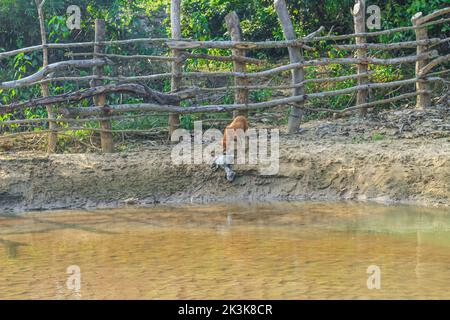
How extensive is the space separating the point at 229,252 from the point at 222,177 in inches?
101

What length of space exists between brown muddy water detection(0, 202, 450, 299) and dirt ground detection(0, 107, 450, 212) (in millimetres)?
348

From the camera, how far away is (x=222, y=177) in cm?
848

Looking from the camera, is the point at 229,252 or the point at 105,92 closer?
the point at 229,252

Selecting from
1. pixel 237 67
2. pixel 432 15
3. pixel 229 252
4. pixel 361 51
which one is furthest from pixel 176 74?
pixel 229 252

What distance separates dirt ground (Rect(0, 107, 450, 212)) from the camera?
804 centimetres

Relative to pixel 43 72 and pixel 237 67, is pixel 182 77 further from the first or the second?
pixel 43 72

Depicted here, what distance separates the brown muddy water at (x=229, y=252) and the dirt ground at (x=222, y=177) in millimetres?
348

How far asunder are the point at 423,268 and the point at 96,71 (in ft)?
16.7

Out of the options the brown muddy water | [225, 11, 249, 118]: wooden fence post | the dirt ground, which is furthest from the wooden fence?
the brown muddy water

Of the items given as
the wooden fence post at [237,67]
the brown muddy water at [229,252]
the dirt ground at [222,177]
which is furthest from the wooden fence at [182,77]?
the brown muddy water at [229,252]

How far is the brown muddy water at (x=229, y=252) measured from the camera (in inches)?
194

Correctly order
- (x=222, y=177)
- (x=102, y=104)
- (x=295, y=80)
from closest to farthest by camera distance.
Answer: (x=222, y=177) < (x=102, y=104) < (x=295, y=80)

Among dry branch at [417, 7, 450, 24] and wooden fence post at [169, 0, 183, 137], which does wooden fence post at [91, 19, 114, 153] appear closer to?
wooden fence post at [169, 0, 183, 137]
